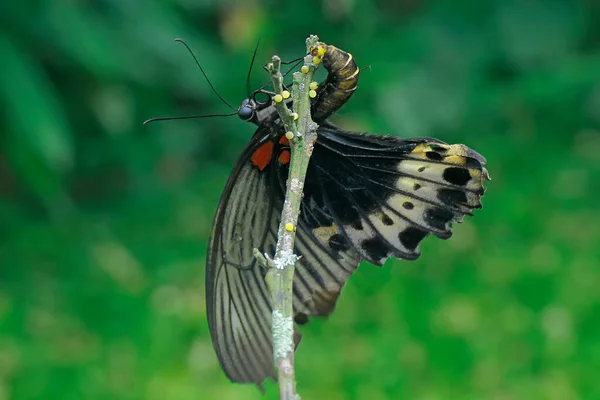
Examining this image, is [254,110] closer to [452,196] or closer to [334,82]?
[334,82]

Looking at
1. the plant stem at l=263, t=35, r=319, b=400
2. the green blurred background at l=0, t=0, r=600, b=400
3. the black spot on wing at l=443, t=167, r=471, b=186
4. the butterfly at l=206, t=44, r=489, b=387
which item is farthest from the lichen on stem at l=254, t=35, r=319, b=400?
the green blurred background at l=0, t=0, r=600, b=400

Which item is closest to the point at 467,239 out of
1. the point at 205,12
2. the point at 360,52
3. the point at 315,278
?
the point at 360,52

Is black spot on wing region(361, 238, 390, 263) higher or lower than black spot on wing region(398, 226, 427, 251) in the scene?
lower

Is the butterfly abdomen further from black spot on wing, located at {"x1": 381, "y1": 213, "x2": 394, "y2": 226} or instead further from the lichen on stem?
black spot on wing, located at {"x1": 381, "y1": 213, "x2": 394, "y2": 226}

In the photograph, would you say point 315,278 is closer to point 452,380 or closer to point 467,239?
point 452,380

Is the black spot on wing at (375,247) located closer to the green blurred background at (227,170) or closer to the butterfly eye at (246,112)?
the butterfly eye at (246,112)

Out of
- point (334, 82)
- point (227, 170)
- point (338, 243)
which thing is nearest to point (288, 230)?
point (334, 82)

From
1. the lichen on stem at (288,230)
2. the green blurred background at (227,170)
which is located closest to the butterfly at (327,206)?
the lichen on stem at (288,230)
